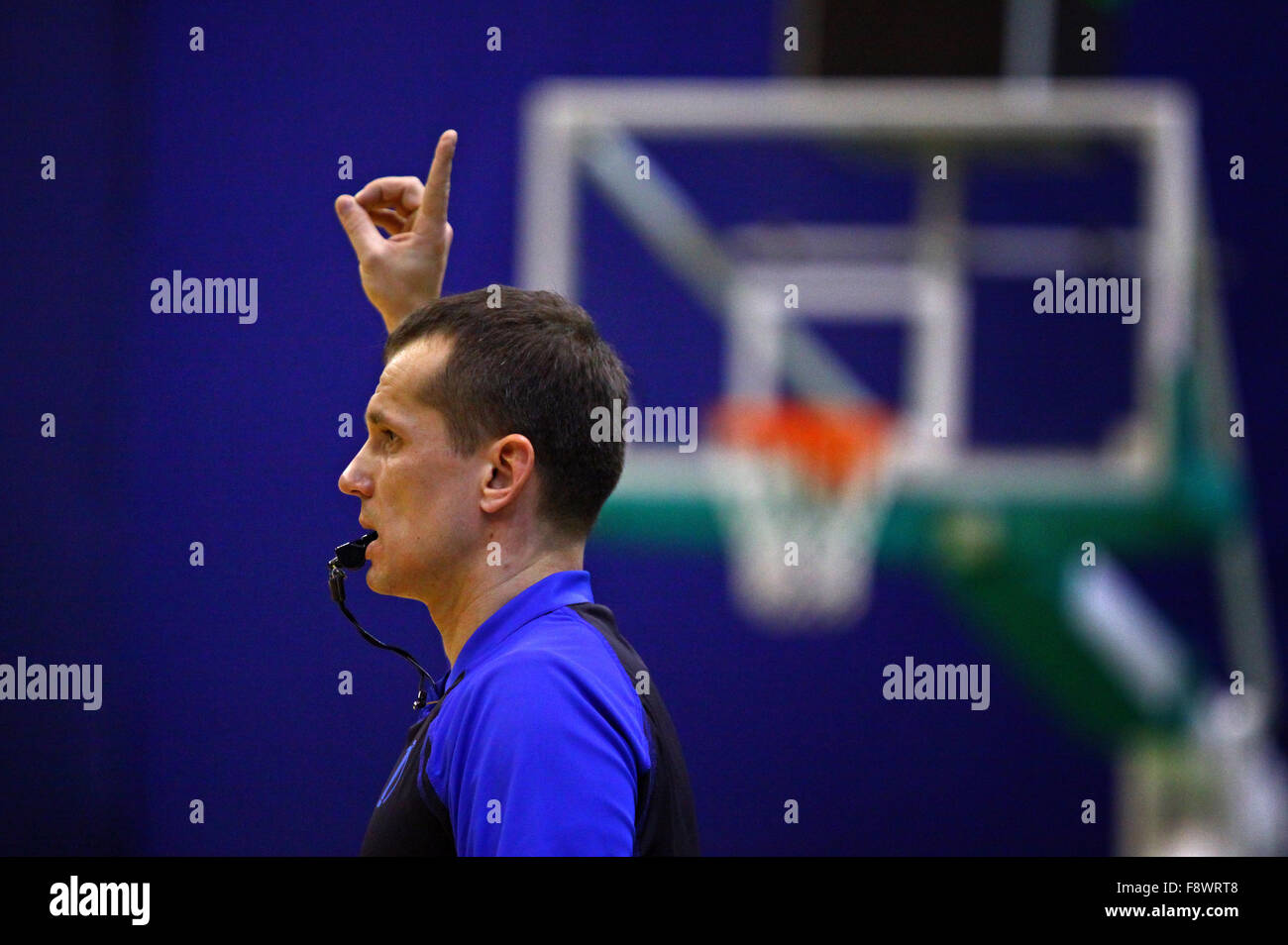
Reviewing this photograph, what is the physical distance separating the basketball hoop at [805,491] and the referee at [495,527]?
11.3 feet

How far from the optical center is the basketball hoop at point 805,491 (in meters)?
5.24

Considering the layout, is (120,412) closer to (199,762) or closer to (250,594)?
(250,594)

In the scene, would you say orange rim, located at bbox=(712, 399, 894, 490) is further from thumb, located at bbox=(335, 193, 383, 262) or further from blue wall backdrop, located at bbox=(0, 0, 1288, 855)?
thumb, located at bbox=(335, 193, 383, 262)

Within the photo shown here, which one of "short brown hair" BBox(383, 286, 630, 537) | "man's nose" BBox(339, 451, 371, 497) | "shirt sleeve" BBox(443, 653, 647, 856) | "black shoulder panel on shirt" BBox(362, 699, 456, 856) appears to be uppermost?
"short brown hair" BBox(383, 286, 630, 537)

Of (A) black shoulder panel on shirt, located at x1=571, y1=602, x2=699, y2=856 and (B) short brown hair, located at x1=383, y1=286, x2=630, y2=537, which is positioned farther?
(B) short brown hair, located at x1=383, y1=286, x2=630, y2=537

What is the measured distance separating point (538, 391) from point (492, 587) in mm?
254

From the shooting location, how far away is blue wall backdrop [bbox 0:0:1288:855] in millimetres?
6730

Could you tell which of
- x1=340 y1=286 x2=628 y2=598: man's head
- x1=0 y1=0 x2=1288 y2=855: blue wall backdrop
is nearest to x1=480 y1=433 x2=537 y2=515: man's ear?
x1=340 y1=286 x2=628 y2=598: man's head

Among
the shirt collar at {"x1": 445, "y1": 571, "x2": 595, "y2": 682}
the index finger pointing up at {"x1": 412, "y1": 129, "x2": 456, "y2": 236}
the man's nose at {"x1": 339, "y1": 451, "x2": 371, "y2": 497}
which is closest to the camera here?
the shirt collar at {"x1": 445, "y1": 571, "x2": 595, "y2": 682}

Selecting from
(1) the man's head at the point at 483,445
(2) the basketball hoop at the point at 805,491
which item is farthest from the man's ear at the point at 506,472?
(2) the basketball hoop at the point at 805,491

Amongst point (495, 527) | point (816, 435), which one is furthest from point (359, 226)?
point (816, 435)

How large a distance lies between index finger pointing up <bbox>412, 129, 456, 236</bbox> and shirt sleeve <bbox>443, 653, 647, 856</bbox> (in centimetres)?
99

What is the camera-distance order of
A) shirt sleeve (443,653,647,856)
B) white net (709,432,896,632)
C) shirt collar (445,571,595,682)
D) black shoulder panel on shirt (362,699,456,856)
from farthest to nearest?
white net (709,432,896,632), shirt collar (445,571,595,682), black shoulder panel on shirt (362,699,456,856), shirt sleeve (443,653,647,856)

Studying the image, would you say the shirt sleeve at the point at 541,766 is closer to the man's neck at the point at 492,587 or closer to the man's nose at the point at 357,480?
the man's neck at the point at 492,587
